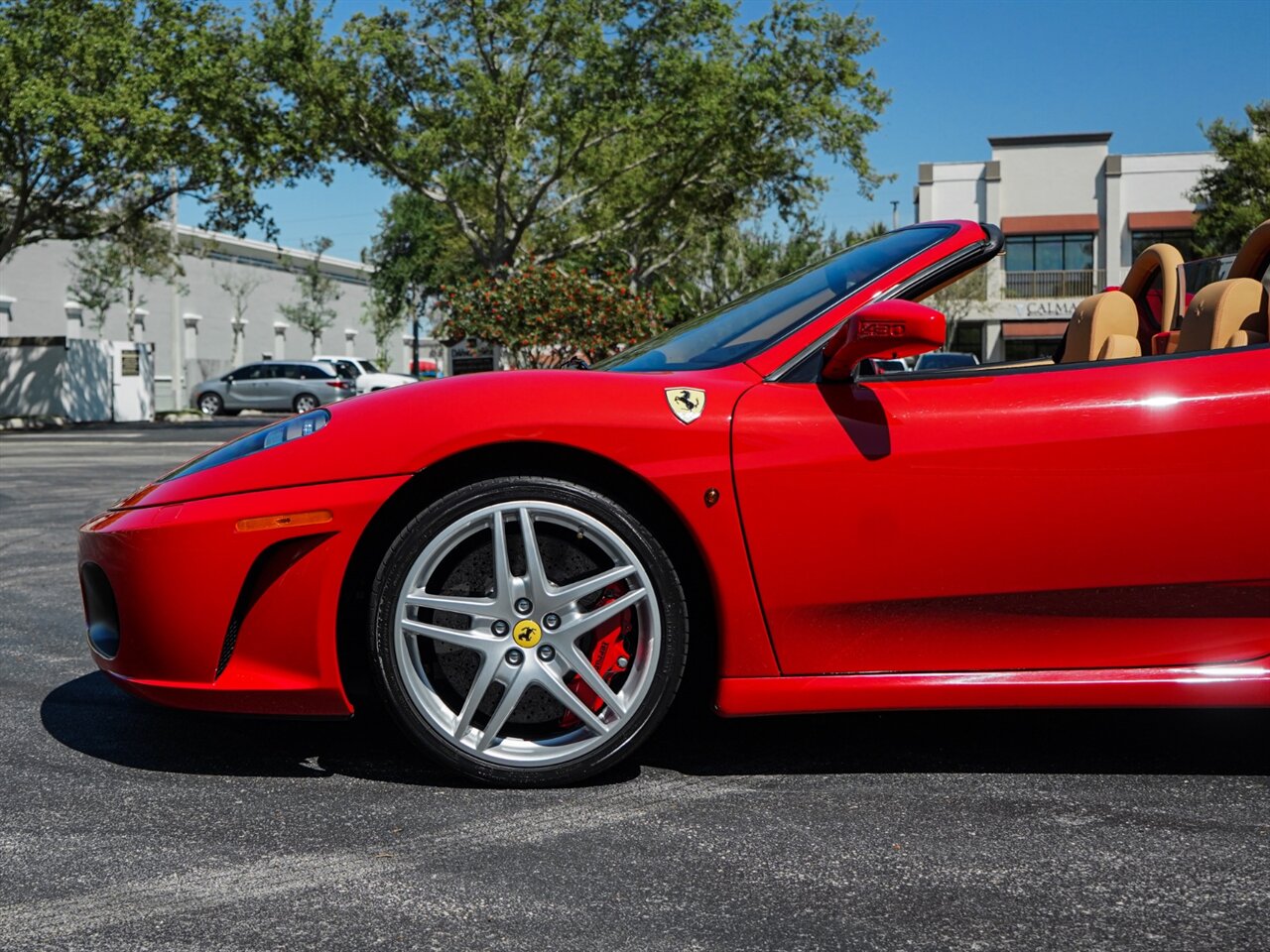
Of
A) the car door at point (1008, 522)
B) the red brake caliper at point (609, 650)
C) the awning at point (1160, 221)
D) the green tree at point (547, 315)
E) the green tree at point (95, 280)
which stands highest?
the awning at point (1160, 221)

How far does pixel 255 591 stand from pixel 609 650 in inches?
30.8

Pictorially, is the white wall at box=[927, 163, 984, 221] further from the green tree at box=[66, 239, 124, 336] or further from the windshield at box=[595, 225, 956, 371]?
the windshield at box=[595, 225, 956, 371]

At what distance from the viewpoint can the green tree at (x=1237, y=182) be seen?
1470 inches

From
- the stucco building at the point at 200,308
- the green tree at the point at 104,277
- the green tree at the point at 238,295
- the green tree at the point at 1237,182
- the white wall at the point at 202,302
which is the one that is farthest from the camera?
the green tree at the point at 238,295

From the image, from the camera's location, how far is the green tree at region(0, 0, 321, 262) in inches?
992

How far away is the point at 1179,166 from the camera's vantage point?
4856cm

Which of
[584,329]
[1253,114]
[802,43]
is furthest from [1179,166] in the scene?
[584,329]

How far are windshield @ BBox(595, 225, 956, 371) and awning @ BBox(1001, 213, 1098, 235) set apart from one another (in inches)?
1877

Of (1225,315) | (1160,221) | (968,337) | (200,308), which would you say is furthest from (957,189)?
(1225,315)

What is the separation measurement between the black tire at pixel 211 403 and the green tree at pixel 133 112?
33.2ft

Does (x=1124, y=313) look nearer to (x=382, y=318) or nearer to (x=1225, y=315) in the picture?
(x=1225, y=315)

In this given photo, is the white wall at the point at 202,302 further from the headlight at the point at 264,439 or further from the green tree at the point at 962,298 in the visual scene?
the headlight at the point at 264,439

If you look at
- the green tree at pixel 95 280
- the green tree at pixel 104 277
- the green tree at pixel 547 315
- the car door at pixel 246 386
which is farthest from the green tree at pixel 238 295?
the green tree at pixel 547 315

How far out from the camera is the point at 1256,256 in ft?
12.2
